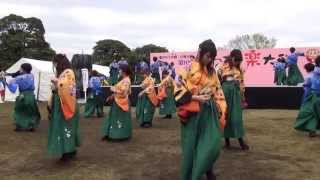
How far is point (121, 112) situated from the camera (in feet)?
36.8

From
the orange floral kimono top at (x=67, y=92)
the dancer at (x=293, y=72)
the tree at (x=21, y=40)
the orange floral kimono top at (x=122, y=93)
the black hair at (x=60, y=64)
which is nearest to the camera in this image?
the orange floral kimono top at (x=67, y=92)

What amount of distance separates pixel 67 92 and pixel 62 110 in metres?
0.30

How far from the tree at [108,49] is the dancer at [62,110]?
41.7 m

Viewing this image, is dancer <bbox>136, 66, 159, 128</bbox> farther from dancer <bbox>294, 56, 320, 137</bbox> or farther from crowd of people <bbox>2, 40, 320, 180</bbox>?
dancer <bbox>294, 56, 320, 137</bbox>

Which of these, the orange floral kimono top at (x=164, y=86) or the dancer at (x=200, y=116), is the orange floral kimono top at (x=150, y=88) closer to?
the orange floral kimono top at (x=164, y=86)

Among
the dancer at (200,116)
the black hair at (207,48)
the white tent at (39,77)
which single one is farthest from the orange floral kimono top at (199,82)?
the white tent at (39,77)

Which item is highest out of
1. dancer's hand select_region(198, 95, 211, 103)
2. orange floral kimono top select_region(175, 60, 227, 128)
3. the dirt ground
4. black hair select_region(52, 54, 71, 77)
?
black hair select_region(52, 54, 71, 77)

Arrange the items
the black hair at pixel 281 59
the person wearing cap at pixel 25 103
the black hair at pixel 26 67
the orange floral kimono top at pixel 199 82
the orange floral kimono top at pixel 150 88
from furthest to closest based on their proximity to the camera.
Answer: the black hair at pixel 281 59
the orange floral kimono top at pixel 150 88
the person wearing cap at pixel 25 103
the black hair at pixel 26 67
the orange floral kimono top at pixel 199 82

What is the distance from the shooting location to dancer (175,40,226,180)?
252 inches

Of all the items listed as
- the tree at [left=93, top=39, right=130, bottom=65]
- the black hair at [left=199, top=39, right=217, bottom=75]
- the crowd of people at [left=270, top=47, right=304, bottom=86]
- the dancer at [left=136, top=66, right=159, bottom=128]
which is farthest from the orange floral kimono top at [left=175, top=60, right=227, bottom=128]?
the tree at [left=93, top=39, right=130, bottom=65]

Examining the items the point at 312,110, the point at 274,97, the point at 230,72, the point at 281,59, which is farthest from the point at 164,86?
the point at 281,59

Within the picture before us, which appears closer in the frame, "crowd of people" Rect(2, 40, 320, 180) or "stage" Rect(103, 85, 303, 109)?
"crowd of people" Rect(2, 40, 320, 180)

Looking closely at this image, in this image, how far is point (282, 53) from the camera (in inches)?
891

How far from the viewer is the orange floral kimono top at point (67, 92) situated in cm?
844
